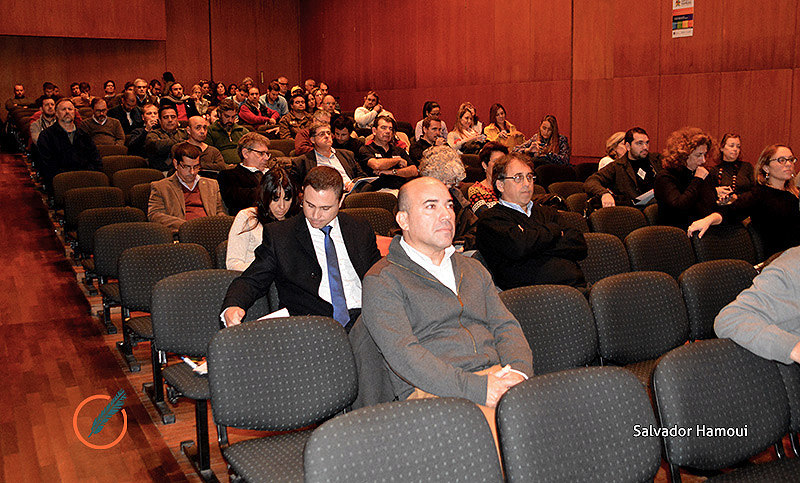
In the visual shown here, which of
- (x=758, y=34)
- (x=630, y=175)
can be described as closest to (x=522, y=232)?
(x=630, y=175)

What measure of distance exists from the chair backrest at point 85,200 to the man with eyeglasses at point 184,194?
662 millimetres

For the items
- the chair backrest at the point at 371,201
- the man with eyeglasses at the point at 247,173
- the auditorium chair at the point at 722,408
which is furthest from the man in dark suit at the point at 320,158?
the auditorium chair at the point at 722,408

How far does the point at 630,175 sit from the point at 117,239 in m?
3.94

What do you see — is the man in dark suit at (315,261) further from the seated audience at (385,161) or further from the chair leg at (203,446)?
the seated audience at (385,161)

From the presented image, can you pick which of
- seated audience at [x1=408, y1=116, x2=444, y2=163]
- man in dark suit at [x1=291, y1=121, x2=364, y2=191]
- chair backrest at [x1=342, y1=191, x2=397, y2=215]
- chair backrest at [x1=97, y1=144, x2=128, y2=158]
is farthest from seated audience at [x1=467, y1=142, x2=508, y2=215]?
chair backrest at [x1=97, y1=144, x2=128, y2=158]

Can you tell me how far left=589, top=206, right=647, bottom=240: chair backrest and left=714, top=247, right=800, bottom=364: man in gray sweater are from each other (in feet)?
7.86

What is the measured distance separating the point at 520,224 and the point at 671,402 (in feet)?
4.85

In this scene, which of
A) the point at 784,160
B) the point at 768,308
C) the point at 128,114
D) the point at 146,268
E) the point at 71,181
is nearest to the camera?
the point at 768,308

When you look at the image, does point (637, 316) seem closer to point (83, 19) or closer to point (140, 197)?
point (140, 197)

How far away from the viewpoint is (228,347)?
242 centimetres

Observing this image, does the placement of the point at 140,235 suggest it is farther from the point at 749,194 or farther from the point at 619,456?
the point at 749,194

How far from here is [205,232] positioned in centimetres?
457

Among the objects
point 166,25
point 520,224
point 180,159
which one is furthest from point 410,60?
point 520,224

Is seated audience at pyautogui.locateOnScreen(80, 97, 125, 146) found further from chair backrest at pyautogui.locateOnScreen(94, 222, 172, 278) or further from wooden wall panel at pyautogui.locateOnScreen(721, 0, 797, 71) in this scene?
wooden wall panel at pyautogui.locateOnScreen(721, 0, 797, 71)
